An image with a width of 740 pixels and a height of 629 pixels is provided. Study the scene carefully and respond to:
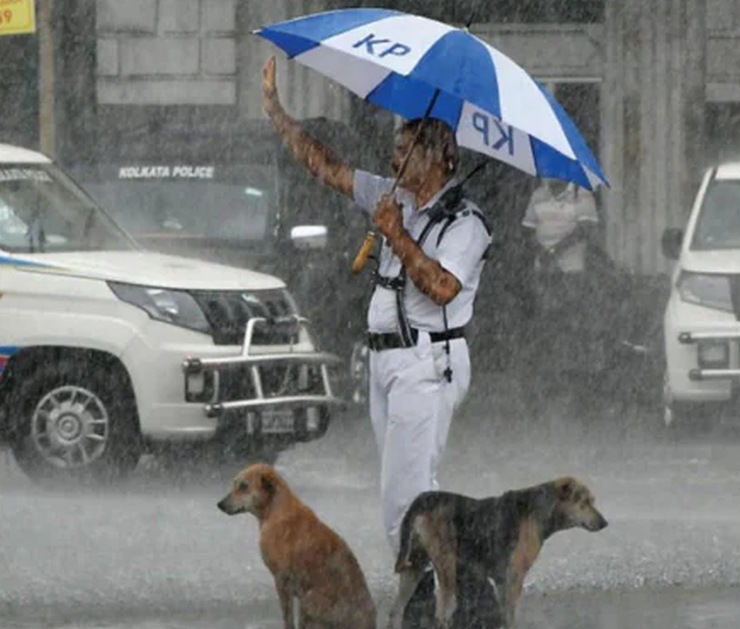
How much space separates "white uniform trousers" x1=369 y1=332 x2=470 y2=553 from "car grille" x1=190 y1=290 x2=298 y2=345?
5029 mm

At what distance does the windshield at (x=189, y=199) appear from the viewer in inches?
623

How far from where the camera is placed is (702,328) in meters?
15.8

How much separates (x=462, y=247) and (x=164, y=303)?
5241mm

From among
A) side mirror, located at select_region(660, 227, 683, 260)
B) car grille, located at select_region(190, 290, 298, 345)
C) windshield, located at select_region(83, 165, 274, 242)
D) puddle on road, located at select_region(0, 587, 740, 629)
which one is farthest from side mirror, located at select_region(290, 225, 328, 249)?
puddle on road, located at select_region(0, 587, 740, 629)

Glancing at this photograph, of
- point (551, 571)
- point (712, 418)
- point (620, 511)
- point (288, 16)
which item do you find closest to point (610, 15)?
point (288, 16)

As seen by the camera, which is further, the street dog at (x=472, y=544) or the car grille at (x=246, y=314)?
the car grille at (x=246, y=314)

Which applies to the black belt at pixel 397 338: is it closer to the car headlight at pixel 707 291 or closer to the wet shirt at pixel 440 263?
the wet shirt at pixel 440 263

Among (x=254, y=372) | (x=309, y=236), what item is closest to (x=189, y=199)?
(x=309, y=236)

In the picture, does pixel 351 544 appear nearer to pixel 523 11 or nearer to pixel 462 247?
pixel 462 247

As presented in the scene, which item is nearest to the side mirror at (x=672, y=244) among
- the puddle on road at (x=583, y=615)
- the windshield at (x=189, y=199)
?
the windshield at (x=189, y=199)

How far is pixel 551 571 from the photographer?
1081 centimetres

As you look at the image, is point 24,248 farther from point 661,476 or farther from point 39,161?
point 661,476

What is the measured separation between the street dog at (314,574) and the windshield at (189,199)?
24.0 feet

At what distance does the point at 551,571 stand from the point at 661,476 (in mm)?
3796
